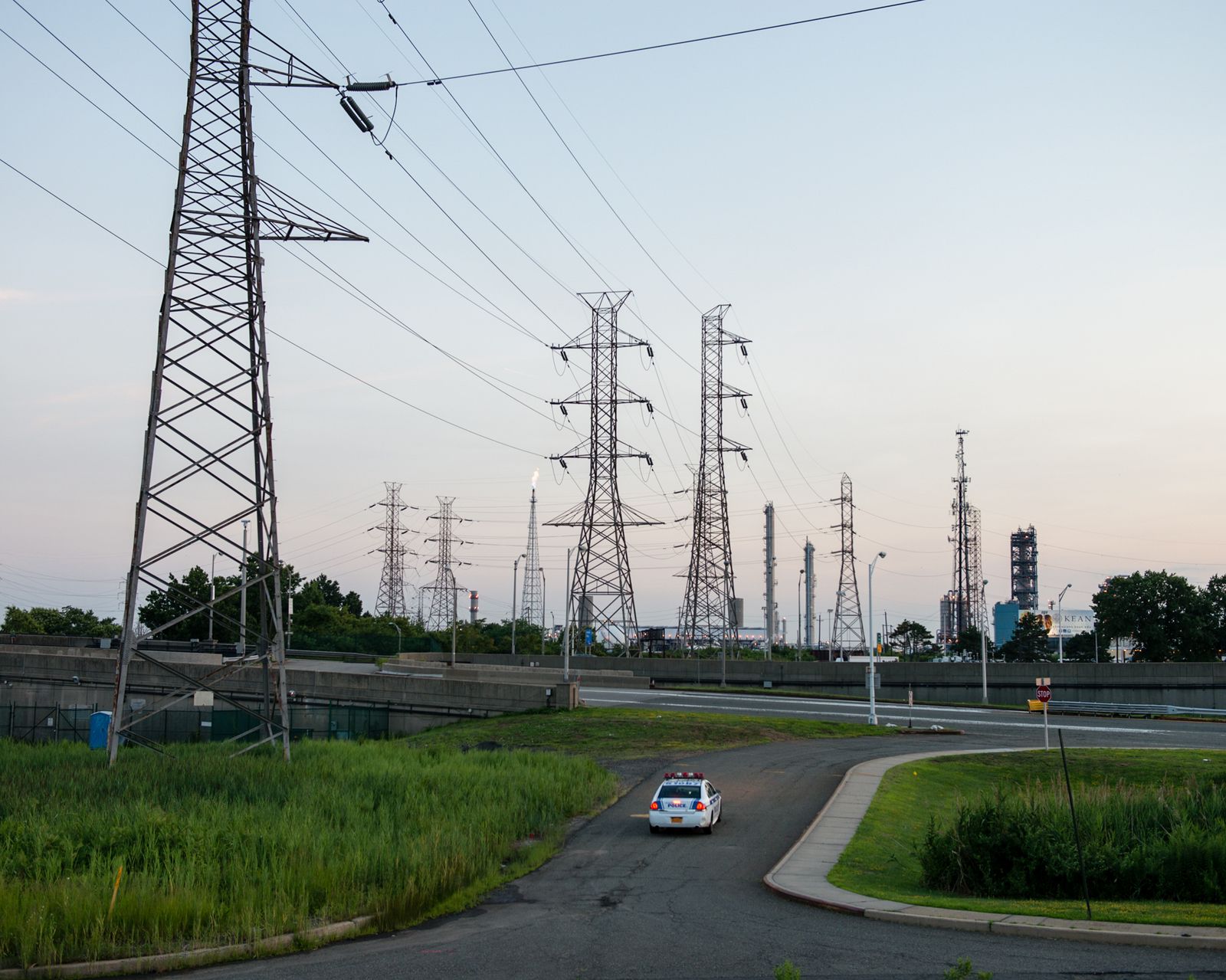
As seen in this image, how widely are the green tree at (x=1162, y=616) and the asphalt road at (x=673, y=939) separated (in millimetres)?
81604

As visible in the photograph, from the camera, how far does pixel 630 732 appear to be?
5019 cm

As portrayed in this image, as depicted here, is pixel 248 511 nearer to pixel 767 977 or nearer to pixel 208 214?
pixel 208 214

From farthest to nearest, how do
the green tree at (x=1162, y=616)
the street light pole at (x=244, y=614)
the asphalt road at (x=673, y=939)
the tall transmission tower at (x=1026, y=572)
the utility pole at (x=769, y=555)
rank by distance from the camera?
the tall transmission tower at (x=1026, y=572) < the utility pole at (x=769, y=555) < the green tree at (x=1162, y=616) < the street light pole at (x=244, y=614) < the asphalt road at (x=673, y=939)

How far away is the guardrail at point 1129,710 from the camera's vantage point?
65.5 m

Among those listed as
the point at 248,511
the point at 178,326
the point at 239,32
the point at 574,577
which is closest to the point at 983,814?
the point at 248,511

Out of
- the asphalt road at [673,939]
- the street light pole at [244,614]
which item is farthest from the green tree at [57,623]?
the asphalt road at [673,939]

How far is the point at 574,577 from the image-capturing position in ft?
264

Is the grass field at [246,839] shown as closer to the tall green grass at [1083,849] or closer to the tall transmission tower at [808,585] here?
the tall green grass at [1083,849]

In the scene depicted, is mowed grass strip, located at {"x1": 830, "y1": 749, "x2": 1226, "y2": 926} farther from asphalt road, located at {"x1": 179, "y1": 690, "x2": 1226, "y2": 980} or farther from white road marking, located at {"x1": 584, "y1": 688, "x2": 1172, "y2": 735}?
white road marking, located at {"x1": 584, "y1": 688, "x2": 1172, "y2": 735}

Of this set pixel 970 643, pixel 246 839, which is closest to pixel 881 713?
pixel 246 839

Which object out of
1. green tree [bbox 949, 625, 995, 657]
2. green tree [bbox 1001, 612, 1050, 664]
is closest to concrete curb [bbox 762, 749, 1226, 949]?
green tree [bbox 949, 625, 995, 657]

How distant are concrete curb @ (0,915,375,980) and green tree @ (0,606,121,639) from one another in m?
116

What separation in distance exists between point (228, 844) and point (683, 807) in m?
13.0

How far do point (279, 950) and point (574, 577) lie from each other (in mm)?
63886
